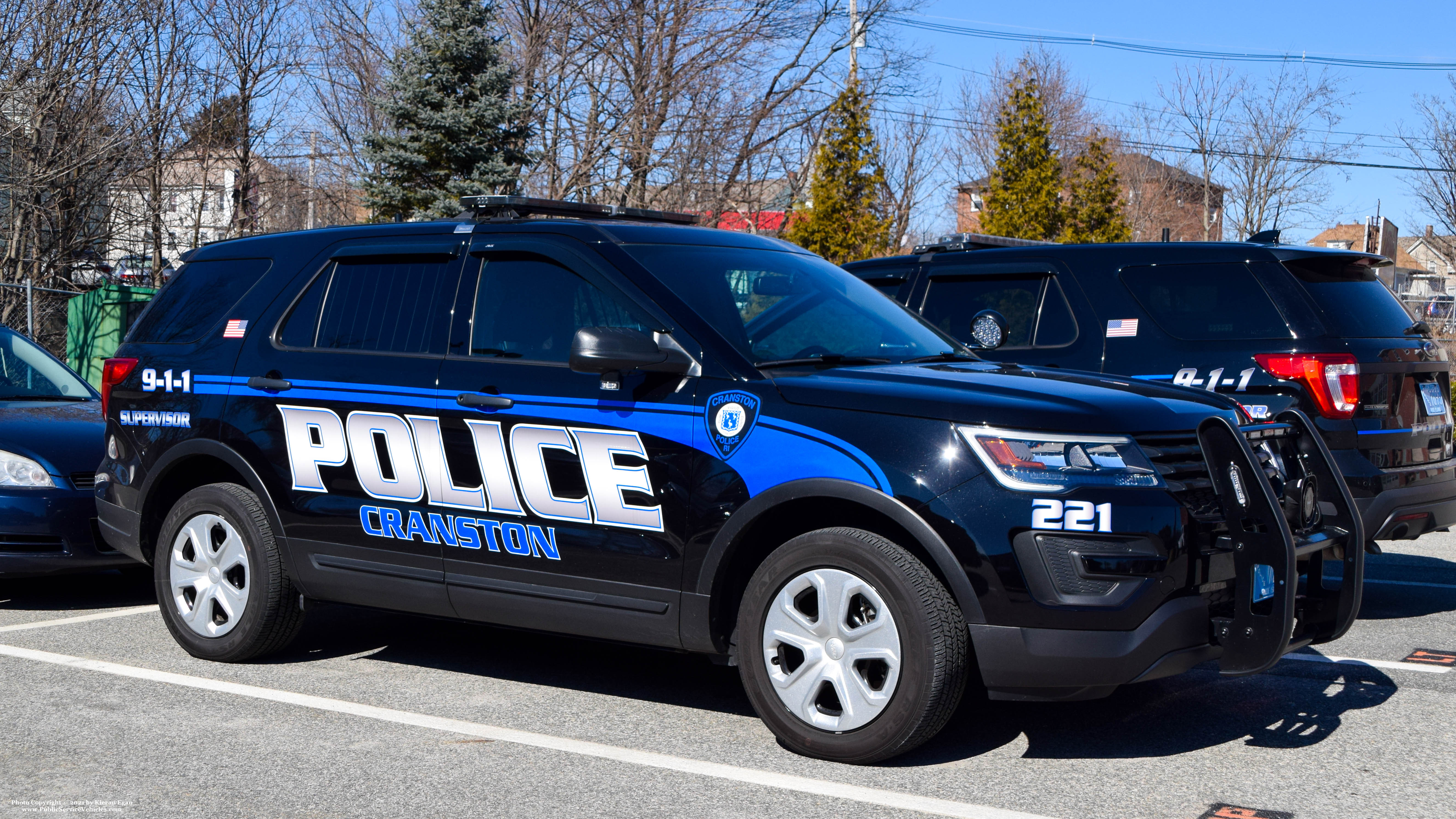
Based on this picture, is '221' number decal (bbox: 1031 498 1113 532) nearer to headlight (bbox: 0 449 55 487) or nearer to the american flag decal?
the american flag decal

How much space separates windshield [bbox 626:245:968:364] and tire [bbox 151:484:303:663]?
83.4 inches

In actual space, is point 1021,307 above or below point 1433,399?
above

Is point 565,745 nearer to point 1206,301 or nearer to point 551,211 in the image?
point 551,211

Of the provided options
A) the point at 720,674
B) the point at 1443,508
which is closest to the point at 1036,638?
the point at 720,674

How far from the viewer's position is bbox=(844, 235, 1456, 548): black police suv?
6.61m

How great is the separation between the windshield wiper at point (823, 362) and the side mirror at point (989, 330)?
2.50 meters

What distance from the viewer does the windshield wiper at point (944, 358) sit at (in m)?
5.06

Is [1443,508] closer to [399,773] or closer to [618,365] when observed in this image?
[618,365]

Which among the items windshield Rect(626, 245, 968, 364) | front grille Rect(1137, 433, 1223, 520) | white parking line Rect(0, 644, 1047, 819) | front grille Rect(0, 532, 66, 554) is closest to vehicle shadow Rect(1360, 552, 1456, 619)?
front grille Rect(1137, 433, 1223, 520)

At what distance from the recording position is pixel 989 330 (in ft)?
24.4

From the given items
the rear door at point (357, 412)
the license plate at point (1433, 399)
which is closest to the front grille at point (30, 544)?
the rear door at point (357, 412)

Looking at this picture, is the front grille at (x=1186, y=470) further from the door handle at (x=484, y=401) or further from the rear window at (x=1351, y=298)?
the rear window at (x=1351, y=298)

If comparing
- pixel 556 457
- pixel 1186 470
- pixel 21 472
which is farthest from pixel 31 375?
pixel 1186 470

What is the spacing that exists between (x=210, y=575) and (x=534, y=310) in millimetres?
2040
